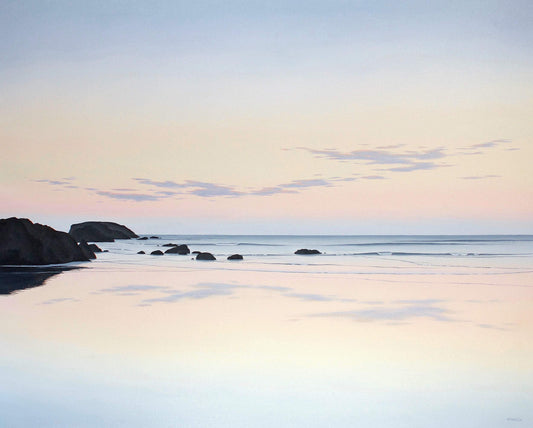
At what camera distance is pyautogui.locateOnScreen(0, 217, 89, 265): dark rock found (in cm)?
2117

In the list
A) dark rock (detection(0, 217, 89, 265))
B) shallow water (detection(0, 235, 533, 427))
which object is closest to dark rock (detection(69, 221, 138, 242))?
dark rock (detection(0, 217, 89, 265))

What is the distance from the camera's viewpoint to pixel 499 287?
1413 cm

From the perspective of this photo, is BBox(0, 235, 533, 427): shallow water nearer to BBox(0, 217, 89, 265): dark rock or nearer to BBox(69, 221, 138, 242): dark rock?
BBox(0, 217, 89, 265): dark rock

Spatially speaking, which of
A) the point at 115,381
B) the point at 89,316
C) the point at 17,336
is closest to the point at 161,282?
the point at 89,316

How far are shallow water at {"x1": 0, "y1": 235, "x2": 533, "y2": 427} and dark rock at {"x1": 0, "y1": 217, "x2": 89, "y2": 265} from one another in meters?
11.1

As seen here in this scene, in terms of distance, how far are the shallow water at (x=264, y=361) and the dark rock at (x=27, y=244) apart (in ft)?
36.6

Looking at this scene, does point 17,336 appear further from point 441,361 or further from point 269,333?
point 441,361

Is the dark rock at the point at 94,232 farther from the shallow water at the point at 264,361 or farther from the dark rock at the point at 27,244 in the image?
the shallow water at the point at 264,361

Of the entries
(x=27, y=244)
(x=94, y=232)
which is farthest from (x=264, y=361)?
(x=94, y=232)

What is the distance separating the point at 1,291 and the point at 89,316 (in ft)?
14.4

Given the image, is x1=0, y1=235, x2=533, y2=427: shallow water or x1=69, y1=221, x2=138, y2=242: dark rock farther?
x1=69, y1=221, x2=138, y2=242: dark rock

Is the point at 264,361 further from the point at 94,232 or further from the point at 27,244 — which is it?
the point at 94,232

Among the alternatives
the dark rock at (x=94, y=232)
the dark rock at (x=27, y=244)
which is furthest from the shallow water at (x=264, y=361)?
the dark rock at (x=94, y=232)

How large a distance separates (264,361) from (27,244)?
18763mm
